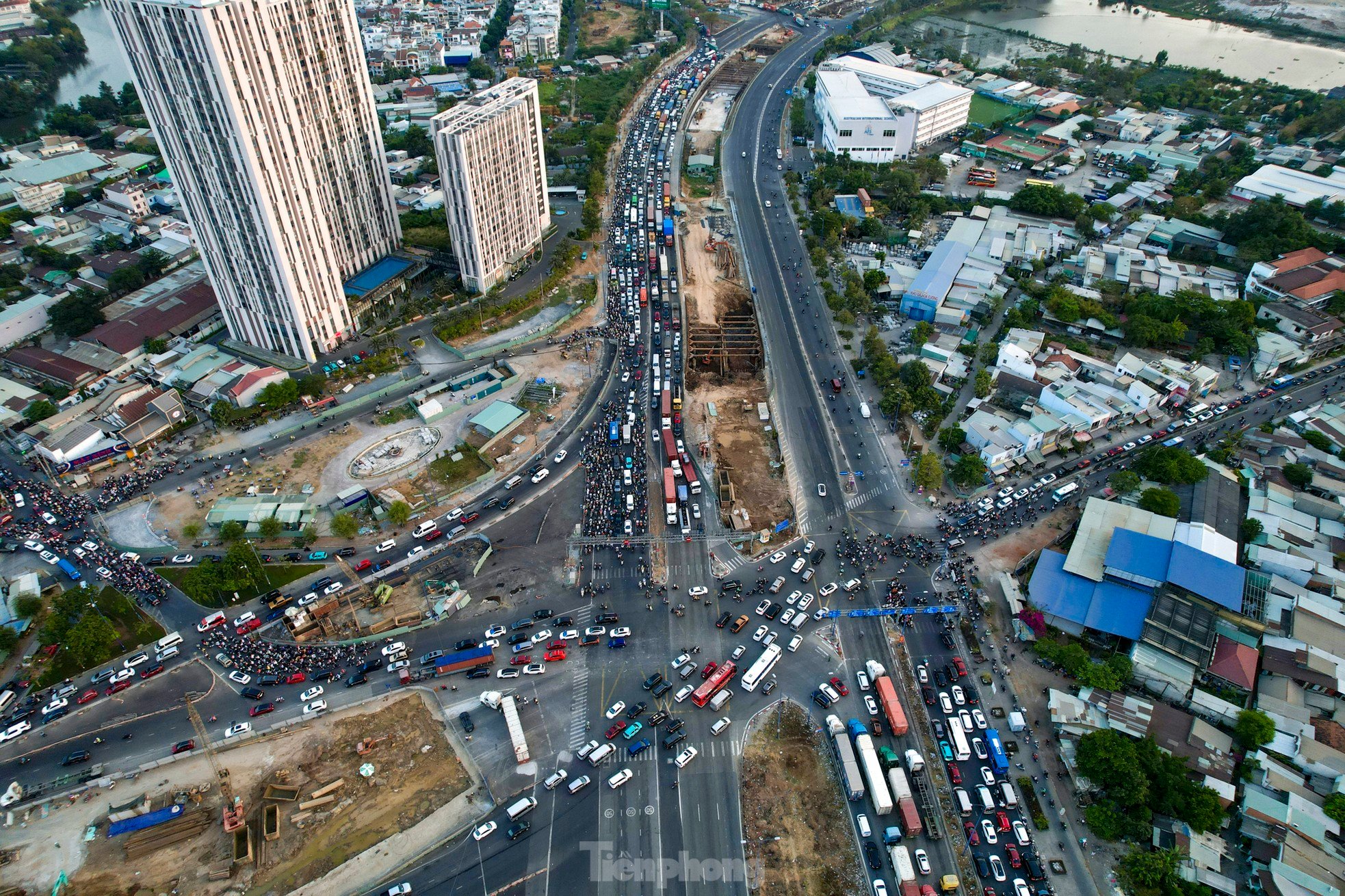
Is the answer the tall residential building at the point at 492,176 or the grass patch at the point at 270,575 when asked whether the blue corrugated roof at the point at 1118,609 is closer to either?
the grass patch at the point at 270,575

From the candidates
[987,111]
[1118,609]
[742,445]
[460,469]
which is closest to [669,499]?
[742,445]

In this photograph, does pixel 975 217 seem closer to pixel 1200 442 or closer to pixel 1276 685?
pixel 1200 442

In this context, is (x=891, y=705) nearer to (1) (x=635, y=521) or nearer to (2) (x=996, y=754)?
(2) (x=996, y=754)

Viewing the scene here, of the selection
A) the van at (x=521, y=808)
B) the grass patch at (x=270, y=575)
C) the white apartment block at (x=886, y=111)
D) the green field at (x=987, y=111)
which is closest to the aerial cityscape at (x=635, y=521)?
the van at (x=521, y=808)

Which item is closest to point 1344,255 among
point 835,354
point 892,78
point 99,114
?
point 835,354

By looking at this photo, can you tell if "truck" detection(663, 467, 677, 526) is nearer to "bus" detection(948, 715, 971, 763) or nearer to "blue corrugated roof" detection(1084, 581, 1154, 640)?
"bus" detection(948, 715, 971, 763)

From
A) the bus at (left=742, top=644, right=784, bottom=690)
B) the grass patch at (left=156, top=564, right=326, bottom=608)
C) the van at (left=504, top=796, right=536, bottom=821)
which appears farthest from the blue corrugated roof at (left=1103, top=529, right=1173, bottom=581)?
the grass patch at (left=156, top=564, right=326, bottom=608)
